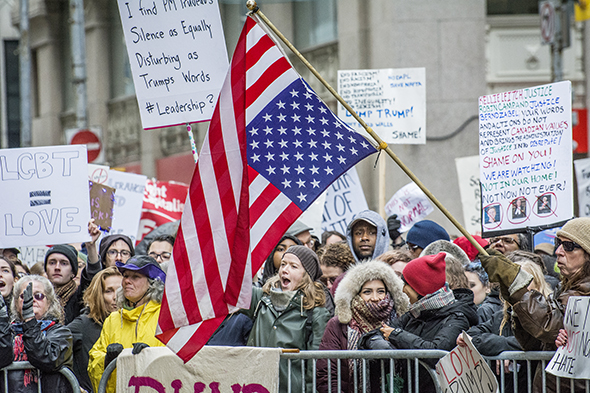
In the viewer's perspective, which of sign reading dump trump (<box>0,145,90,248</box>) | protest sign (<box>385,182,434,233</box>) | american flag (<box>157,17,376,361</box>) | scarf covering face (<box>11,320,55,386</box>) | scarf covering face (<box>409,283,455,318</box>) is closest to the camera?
american flag (<box>157,17,376,361</box>)

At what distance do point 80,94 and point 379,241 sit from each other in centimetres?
803

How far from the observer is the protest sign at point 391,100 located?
414 inches

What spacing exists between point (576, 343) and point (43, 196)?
4.78 m

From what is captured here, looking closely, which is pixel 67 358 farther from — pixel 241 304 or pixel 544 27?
pixel 544 27

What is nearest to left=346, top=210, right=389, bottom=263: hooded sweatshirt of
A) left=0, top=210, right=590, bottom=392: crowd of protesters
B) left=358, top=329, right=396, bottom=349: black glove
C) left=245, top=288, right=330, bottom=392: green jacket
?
left=0, top=210, right=590, bottom=392: crowd of protesters

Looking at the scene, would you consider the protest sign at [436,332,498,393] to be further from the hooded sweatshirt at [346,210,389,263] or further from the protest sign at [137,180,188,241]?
the protest sign at [137,180,188,241]

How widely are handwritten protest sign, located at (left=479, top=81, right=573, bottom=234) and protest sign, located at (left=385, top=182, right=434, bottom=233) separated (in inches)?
104

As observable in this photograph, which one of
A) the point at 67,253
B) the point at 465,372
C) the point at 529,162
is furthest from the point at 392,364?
the point at 67,253

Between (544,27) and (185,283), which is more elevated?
(544,27)

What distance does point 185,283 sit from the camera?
5.16 metres

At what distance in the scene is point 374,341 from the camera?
569 cm

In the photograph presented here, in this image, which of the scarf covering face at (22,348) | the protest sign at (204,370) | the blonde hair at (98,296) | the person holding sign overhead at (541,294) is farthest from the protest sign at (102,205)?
the person holding sign overhead at (541,294)

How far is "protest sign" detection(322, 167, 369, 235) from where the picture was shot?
10.2 m

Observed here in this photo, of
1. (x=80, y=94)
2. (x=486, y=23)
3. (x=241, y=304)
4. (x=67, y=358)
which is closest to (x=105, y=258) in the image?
(x=67, y=358)
